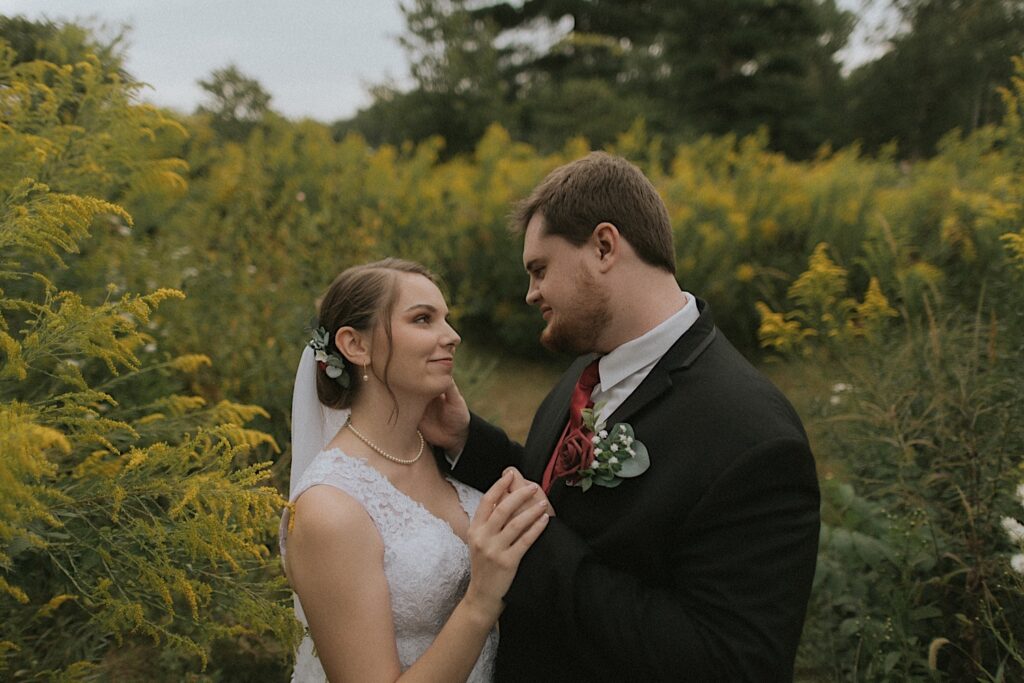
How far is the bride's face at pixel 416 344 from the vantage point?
8.32ft

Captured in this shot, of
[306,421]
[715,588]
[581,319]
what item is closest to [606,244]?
[581,319]

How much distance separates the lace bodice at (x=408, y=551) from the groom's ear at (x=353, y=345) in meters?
0.30

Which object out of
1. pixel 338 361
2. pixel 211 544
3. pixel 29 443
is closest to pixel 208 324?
pixel 338 361

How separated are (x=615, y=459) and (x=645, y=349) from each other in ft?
1.18

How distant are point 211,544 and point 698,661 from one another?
52.3 inches

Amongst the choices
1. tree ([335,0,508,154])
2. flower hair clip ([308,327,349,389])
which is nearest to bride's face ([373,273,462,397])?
flower hair clip ([308,327,349,389])

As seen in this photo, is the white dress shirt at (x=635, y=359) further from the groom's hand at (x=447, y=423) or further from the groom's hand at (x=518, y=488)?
the groom's hand at (x=447, y=423)

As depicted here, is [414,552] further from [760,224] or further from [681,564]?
[760,224]

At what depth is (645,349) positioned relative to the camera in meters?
2.26

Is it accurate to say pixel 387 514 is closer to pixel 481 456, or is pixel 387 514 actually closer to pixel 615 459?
pixel 481 456

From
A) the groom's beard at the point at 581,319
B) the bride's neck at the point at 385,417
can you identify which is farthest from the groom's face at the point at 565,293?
the bride's neck at the point at 385,417

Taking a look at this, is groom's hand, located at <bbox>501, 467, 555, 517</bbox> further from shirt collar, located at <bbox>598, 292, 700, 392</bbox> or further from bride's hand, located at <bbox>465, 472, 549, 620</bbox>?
shirt collar, located at <bbox>598, 292, 700, 392</bbox>

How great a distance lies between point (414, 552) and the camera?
7.83 feet

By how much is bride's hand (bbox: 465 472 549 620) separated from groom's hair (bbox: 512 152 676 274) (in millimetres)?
747
